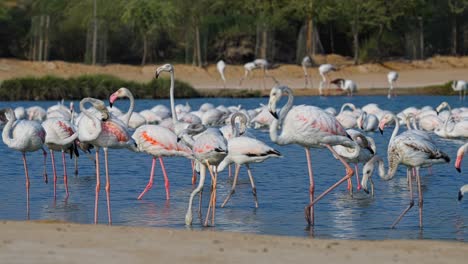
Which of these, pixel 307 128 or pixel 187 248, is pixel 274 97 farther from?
pixel 187 248

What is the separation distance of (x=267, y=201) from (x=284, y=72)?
34.1m

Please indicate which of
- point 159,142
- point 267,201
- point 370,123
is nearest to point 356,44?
point 370,123

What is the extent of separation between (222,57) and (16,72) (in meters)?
11.5

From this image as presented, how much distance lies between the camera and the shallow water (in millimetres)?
10562

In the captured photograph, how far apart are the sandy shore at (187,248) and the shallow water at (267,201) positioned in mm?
1700

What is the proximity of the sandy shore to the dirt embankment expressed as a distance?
32.5m

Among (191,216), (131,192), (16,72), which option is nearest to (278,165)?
(131,192)

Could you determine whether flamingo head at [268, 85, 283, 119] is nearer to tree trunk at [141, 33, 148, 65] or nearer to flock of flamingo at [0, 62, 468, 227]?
flock of flamingo at [0, 62, 468, 227]

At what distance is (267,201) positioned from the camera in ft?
41.3

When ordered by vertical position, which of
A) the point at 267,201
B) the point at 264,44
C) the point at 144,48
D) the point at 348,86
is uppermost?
the point at 264,44

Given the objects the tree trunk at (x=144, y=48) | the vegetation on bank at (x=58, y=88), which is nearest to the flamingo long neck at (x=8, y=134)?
the vegetation on bank at (x=58, y=88)

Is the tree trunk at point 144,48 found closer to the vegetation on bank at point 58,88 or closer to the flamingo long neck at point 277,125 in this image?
the vegetation on bank at point 58,88

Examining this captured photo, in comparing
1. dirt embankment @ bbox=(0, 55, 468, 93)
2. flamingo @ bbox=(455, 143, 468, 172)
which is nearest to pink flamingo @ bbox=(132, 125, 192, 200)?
flamingo @ bbox=(455, 143, 468, 172)

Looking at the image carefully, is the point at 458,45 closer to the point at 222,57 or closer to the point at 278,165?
the point at 222,57
